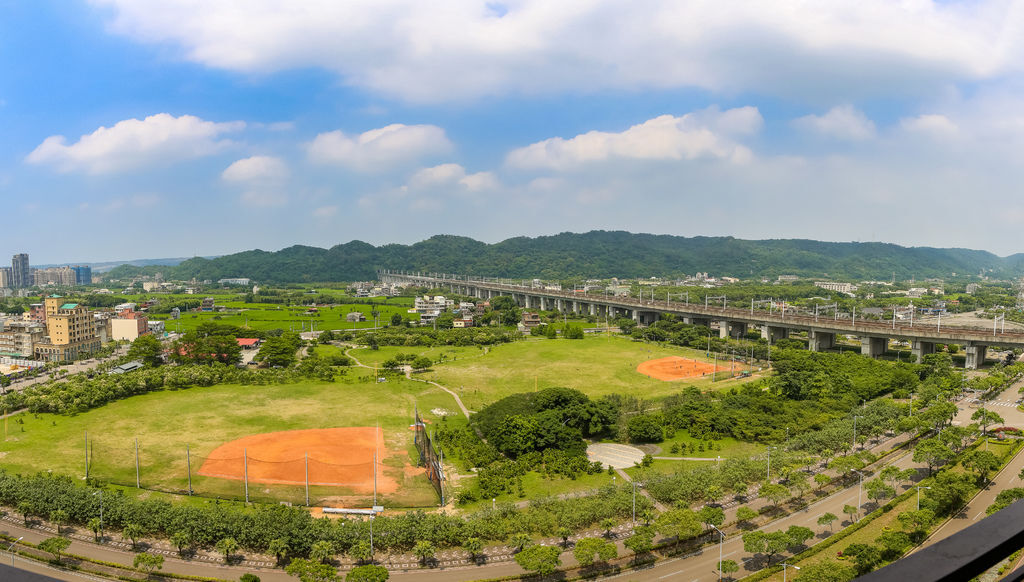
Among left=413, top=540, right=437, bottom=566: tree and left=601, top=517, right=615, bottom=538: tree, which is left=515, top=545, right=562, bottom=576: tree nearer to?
left=601, top=517, right=615, bottom=538: tree

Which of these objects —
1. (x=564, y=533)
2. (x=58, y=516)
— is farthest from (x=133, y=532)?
(x=564, y=533)

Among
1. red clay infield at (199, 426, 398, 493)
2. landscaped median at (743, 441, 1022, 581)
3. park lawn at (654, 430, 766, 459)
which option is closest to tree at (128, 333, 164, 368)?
red clay infield at (199, 426, 398, 493)

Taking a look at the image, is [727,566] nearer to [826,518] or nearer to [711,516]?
[711,516]

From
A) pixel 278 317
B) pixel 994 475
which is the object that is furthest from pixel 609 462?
pixel 278 317

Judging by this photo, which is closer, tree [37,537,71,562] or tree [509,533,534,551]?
tree [37,537,71,562]

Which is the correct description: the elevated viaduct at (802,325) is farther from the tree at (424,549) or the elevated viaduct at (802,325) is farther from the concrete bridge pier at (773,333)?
the tree at (424,549)

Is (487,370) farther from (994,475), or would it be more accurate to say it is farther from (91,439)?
(994,475)

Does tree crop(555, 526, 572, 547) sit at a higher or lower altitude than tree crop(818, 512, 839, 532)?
lower
